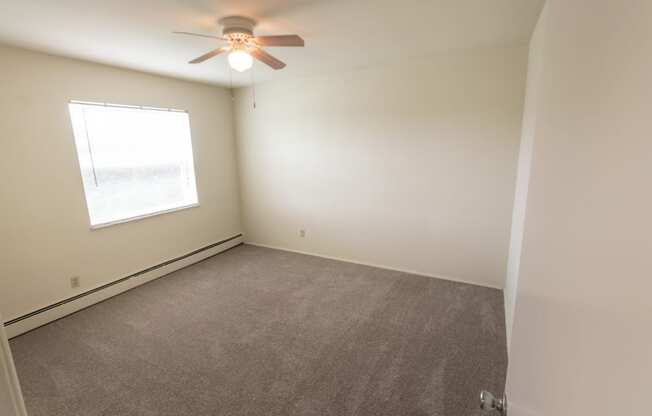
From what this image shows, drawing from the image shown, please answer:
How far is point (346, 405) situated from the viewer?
1.84 metres

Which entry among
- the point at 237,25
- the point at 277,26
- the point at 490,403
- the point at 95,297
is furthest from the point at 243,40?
the point at 95,297

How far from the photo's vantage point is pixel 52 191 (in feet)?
9.05

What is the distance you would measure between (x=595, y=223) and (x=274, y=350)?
237 centimetres

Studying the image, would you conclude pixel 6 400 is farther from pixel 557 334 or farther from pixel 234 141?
pixel 234 141

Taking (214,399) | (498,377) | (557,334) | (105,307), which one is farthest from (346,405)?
(105,307)

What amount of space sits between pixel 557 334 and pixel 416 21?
90.6 inches

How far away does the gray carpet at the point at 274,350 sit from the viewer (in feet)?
6.20

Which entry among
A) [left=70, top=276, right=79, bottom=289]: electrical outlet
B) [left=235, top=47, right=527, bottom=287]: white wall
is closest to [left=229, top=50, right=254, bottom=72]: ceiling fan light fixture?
[left=235, top=47, right=527, bottom=287]: white wall

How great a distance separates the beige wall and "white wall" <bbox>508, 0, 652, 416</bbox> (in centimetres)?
360

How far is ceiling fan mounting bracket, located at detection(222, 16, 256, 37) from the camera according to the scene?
207 centimetres

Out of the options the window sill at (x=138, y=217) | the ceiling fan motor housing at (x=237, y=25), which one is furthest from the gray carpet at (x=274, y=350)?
the ceiling fan motor housing at (x=237, y=25)

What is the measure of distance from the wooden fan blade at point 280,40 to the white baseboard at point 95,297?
9.59 feet

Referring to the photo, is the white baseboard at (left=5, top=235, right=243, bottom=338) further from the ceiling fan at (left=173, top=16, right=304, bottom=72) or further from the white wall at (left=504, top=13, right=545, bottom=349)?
the white wall at (left=504, top=13, right=545, bottom=349)

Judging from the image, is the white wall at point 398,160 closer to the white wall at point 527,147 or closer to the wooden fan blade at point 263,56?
the white wall at point 527,147
